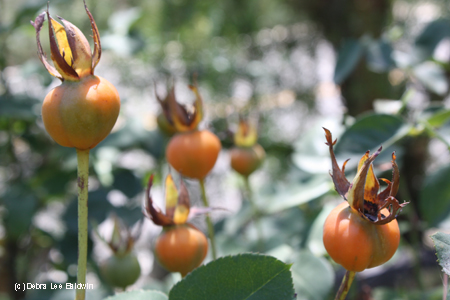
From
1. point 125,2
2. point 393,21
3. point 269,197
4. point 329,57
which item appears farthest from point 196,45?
point 269,197

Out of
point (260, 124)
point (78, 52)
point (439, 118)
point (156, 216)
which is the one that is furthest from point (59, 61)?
point (260, 124)

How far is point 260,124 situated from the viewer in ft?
2.92

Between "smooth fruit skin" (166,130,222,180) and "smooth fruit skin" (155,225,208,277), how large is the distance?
0.06m

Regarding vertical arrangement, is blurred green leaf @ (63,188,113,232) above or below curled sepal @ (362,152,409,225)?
below

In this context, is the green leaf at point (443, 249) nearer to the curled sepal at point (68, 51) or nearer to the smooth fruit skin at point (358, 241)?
the smooth fruit skin at point (358, 241)

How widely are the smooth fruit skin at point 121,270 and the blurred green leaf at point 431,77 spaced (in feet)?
1.30

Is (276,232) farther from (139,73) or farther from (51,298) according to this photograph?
Result: (139,73)

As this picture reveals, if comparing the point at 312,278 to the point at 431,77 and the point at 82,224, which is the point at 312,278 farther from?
the point at 431,77

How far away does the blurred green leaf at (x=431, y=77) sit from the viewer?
46 cm

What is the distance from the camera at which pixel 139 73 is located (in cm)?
123

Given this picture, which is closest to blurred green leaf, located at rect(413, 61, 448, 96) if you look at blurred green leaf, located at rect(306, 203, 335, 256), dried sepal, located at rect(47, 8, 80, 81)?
blurred green leaf, located at rect(306, 203, 335, 256)

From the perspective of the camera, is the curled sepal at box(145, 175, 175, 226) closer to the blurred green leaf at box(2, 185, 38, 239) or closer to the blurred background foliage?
the blurred background foliage

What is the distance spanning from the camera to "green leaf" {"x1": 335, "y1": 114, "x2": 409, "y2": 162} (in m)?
0.32

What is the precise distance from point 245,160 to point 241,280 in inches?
10.3
